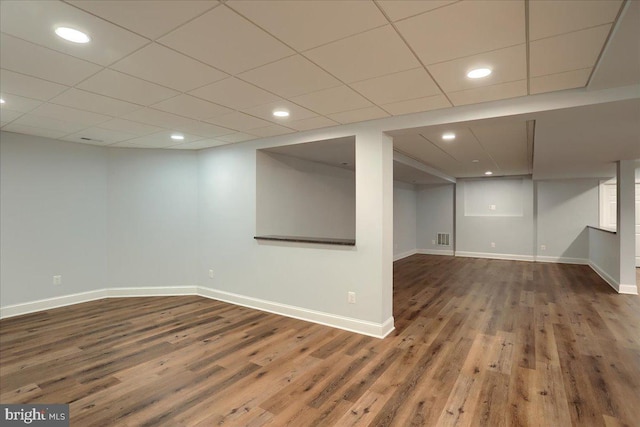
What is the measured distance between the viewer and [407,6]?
5.01 feet

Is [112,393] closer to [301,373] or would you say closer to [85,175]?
[301,373]

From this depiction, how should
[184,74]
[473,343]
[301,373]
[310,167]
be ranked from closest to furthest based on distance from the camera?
A: [184,74] → [301,373] → [473,343] → [310,167]

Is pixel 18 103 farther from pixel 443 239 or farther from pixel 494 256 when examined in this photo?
pixel 494 256

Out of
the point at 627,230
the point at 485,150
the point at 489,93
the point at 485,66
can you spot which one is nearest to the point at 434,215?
the point at 627,230

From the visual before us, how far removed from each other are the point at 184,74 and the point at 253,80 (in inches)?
19.2

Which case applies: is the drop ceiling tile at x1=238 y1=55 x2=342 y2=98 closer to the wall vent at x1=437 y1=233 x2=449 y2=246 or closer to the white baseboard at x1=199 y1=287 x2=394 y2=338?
the white baseboard at x1=199 y1=287 x2=394 y2=338

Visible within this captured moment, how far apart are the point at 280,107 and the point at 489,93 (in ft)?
5.99

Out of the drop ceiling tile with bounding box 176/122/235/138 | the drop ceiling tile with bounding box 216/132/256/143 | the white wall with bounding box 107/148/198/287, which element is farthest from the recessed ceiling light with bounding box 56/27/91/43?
the white wall with bounding box 107/148/198/287

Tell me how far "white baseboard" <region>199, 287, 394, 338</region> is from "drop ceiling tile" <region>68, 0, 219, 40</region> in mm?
3142

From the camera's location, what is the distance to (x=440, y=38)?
1807 millimetres

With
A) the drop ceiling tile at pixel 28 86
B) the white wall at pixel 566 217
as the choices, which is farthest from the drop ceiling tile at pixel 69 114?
the white wall at pixel 566 217

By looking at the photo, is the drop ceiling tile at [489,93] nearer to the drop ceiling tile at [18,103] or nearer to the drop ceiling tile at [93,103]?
the drop ceiling tile at [93,103]

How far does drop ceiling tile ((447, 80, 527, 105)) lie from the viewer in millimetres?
2496

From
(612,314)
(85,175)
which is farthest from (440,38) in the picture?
(85,175)
